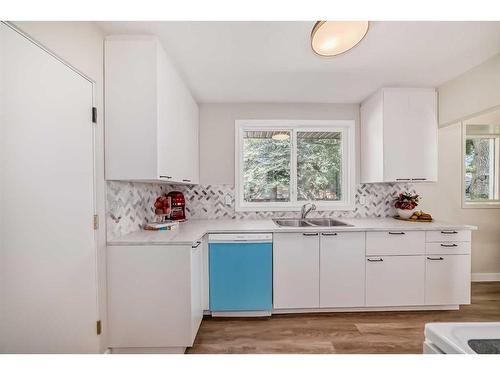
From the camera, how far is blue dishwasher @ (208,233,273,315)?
225cm

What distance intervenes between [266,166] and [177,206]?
4.02 ft

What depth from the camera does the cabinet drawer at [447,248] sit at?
236cm

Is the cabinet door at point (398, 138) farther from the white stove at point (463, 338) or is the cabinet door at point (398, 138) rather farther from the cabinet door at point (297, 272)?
the white stove at point (463, 338)

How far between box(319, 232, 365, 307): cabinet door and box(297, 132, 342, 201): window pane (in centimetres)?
85

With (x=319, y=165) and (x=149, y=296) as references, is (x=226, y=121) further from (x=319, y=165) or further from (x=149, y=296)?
(x=149, y=296)

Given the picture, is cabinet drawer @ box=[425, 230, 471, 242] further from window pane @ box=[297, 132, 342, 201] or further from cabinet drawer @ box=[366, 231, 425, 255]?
window pane @ box=[297, 132, 342, 201]

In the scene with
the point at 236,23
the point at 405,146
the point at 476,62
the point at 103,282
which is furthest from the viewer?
the point at 405,146

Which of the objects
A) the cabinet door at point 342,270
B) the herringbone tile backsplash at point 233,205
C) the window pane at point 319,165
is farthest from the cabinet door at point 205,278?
the window pane at point 319,165

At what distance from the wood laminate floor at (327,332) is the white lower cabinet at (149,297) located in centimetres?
33

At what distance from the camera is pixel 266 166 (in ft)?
10.2
